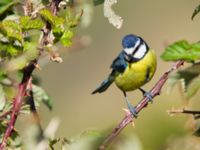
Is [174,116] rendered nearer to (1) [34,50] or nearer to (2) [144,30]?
(1) [34,50]

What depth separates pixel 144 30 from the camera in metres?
19.6

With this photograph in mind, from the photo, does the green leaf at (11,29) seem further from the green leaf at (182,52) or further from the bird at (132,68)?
the bird at (132,68)

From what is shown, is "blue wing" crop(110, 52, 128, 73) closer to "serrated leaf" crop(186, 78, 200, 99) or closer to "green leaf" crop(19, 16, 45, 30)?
"green leaf" crop(19, 16, 45, 30)

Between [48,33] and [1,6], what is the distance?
389 mm

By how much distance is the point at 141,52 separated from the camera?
5348 mm

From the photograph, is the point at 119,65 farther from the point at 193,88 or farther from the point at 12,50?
the point at 193,88

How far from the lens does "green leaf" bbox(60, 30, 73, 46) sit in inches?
109

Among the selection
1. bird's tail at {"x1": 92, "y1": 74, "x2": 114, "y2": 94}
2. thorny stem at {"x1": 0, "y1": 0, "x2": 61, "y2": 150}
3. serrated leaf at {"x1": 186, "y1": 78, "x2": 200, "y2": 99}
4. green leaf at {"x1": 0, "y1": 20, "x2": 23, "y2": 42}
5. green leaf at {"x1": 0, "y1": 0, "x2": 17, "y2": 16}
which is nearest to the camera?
serrated leaf at {"x1": 186, "y1": 78, "x2": 200, "y2": 99}

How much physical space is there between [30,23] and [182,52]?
54 cm

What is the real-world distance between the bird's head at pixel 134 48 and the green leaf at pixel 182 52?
107 inches

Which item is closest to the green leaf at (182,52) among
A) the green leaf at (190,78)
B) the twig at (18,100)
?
the green leaf at (190,78)

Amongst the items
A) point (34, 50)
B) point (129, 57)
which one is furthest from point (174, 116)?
point (129, 57)

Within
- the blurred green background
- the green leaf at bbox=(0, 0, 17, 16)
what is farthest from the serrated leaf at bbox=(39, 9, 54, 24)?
the blurred green background

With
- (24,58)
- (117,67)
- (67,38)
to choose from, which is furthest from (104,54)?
(24,58)
